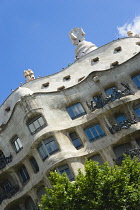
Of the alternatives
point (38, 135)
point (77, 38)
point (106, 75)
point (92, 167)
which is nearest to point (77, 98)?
point (106, 75)

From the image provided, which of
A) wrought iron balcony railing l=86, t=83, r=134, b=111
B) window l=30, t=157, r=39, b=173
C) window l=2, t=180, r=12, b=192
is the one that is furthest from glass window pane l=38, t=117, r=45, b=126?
window l=2, t=180, r=12, b=192

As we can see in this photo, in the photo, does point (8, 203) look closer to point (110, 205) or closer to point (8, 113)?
point (8, 113)

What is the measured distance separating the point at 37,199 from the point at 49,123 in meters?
6.45

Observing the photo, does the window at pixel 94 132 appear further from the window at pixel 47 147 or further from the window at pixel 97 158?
the window at pixel 47 147

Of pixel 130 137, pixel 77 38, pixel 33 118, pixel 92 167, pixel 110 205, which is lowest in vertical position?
pixel 110 205

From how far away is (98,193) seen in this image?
19.5 m

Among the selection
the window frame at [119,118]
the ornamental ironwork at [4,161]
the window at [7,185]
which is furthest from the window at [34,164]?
the window frame at [119,118]

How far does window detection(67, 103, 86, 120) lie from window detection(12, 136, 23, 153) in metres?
5.35

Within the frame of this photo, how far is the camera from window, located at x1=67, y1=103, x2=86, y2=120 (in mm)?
31750

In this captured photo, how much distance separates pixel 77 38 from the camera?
5081 centimetres

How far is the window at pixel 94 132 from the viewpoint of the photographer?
30.0 meters

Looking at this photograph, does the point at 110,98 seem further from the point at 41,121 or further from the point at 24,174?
the point at 24,174

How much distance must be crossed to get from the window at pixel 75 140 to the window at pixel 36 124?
2650mm

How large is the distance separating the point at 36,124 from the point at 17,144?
314cm
